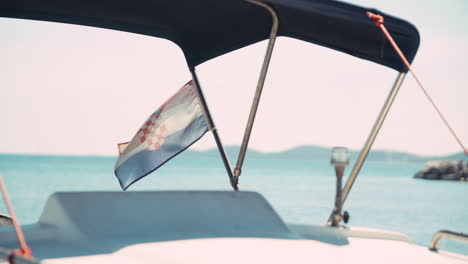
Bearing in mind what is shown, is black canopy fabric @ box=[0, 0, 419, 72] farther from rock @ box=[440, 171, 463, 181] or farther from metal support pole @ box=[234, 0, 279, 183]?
rock @ box=[440, 171, 463, 181]

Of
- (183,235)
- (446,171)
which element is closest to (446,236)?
(183,235)

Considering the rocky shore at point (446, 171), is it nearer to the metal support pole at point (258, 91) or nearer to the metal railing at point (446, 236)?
the metal support pole at point (258, 91)

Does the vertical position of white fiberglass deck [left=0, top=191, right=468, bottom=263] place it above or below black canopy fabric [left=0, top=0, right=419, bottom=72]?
below

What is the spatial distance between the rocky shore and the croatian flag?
64294mm

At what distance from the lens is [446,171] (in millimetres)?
66125

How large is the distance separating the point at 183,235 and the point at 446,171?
68711 mm

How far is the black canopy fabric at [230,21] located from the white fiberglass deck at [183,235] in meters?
1.14

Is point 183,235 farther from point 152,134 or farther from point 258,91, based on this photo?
point 152,134

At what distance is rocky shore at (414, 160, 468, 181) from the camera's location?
209 feet

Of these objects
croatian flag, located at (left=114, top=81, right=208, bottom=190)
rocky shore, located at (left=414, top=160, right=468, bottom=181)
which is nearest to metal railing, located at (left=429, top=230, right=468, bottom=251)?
croatian flag, located at (left=114, top=81, right=208, bottom=190)

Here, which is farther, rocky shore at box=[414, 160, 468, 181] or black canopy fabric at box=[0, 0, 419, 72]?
rocky shore at box=[414, 160, 468, 181]

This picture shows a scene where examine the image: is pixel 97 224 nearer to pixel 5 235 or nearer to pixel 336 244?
pixel 5 235

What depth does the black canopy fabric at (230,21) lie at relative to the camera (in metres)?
3.29

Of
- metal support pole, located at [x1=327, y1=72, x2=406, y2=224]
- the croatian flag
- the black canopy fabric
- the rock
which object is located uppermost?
the black canopy fabric
